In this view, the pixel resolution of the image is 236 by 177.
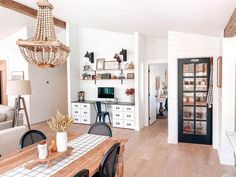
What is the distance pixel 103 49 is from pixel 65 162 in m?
5.46

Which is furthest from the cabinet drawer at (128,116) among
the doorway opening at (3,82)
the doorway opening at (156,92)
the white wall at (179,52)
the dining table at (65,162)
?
the doorway opening at (3,82)

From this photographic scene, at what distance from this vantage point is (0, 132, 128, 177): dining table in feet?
5.92

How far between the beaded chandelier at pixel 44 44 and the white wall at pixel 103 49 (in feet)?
15.1

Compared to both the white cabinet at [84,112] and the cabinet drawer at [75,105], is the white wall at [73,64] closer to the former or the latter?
the cabinet drawer at [75,105]

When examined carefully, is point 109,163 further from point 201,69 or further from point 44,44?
point 201,69

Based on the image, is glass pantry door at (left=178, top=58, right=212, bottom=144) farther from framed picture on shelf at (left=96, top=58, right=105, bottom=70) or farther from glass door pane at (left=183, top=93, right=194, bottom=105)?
framed picture on shelf at (left=96, top=58, right=105, bottom=70)

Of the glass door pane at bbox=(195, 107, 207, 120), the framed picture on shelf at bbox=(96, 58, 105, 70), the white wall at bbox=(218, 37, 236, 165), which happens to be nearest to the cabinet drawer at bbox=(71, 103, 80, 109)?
the framed picture on shelf at bbox=(96, 58, 105, 70)

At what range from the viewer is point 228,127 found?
11.8 ft

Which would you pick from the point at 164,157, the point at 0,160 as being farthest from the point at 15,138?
the point at 164,157

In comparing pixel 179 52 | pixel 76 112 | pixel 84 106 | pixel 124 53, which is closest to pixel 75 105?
pixel 76 112

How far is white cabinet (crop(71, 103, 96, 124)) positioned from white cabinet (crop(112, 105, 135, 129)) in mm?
853

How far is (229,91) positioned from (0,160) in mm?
3610

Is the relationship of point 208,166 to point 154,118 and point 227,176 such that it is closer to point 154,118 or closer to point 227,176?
point 227,176

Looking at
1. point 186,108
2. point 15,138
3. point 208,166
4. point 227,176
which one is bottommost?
point 208,166
